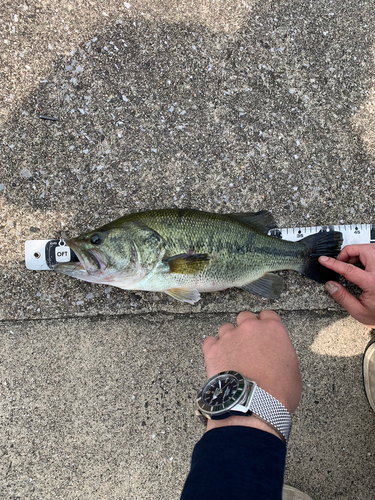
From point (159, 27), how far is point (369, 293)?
10.0 feet

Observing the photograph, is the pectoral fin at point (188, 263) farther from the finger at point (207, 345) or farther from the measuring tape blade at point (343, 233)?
the measuring tape blade at point (343, 233)

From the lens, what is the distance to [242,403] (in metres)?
1.83

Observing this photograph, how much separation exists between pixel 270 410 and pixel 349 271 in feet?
4.68

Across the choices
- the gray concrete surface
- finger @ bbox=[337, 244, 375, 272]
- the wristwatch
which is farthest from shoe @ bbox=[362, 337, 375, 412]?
the wristwatch

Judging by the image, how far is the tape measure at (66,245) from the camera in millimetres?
2826

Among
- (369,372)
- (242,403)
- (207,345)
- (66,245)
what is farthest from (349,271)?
(66,245)

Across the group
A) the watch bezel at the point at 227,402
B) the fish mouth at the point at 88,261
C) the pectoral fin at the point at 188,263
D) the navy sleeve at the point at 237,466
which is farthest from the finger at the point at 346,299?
the fish mouth at the point at 88,261

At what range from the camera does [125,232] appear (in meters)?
2.39

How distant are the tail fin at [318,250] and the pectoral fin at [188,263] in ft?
Answer: 2.95

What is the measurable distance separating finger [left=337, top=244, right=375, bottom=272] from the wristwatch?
59.2 inches

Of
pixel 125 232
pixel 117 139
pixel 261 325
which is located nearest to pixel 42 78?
pixel 117 139

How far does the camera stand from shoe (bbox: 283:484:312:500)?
266cm

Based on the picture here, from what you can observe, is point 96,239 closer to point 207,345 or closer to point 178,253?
point 178,253

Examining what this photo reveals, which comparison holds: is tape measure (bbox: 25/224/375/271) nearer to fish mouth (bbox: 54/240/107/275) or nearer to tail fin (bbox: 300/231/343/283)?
tail fin (bbox: 300/231/343/283)
